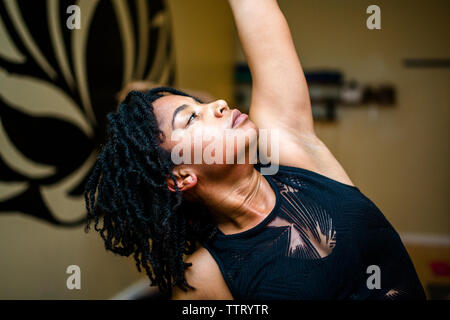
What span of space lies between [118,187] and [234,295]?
37 centimetres

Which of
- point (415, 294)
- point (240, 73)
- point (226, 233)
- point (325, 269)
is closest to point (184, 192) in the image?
point (226, 233)

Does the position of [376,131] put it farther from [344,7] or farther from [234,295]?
[234,295]

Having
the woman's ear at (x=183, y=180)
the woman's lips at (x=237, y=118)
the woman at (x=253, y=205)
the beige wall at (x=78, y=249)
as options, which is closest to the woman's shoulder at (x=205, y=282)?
the woman at (x=253, y=205)

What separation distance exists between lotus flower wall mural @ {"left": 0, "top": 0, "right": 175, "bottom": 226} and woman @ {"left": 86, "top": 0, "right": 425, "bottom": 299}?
57 centimetres

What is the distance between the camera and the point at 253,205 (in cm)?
88

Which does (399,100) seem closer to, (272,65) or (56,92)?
(272,65)

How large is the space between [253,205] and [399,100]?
121 inches

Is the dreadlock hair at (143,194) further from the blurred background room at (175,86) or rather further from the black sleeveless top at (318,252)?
the blurred background room at (175,86)

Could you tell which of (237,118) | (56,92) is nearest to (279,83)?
(237,118)

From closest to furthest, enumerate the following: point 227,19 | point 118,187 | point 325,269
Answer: point 325,269 → point 118,187 → point 227,19

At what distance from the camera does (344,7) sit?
10.9 feet

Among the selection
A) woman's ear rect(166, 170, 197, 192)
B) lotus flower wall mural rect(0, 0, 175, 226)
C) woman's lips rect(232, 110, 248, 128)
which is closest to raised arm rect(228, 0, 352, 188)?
woman's lips rect(232, 110, 248, 128)

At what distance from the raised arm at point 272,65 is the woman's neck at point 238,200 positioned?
0.17m

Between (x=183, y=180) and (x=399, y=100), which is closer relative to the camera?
(x=183, y=180)
